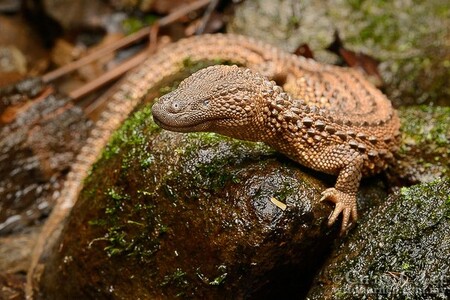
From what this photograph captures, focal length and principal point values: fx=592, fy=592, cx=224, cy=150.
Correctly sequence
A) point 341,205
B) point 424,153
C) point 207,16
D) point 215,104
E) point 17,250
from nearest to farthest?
point 215,104 < point 341,205 < point 424,153 < point 17,250 < point 207,16

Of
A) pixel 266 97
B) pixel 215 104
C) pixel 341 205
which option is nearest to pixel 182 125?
pixel 215 104

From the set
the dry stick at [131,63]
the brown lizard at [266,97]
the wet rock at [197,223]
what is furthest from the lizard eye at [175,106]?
the dry stick at [131,63]

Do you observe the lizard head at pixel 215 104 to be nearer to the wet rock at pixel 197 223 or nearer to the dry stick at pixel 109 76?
the wet rock at pixel 197 223

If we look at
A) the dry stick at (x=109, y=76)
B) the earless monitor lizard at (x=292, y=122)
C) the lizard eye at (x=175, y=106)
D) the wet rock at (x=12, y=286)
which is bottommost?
the wet rock at (x=12, y=286)

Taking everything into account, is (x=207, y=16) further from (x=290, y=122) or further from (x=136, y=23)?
(x=290, y=122)

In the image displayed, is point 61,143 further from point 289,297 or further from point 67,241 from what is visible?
point 289,297

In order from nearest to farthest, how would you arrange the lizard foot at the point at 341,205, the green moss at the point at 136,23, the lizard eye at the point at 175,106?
the lizard eye at the point at 175,106 → the lizard foot at the point at 341,205 → the green moss at the point at 136,23

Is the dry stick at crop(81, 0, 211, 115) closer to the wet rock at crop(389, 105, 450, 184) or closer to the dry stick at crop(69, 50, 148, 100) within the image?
the dry stick at crop(69, 50, 148, 100)
